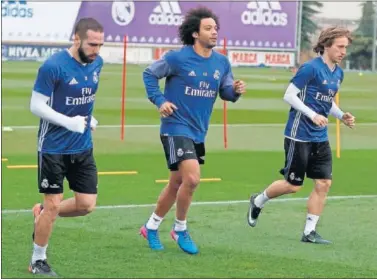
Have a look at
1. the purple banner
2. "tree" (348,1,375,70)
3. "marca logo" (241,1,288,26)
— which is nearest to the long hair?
the purple banner

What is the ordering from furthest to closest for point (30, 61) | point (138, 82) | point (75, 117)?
point (30, 61), point (138, 82), point (75, 117)

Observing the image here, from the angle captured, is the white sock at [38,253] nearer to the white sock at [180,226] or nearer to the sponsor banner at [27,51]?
the white sock at [180,226]

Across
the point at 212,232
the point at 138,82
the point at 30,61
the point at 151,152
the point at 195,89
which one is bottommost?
the point at 30,61

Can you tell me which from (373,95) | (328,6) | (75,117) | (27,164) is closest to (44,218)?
(75,117)

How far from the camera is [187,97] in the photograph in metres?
9.05

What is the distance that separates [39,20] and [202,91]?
69.0m

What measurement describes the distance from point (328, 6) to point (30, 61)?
23.1 m

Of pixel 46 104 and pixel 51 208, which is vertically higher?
pixel 46 104

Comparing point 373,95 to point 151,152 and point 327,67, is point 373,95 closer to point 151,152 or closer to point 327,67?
point 151,152

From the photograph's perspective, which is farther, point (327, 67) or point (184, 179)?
point (327, 67)

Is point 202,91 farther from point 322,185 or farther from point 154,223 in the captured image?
point 322,185

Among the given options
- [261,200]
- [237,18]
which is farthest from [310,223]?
[237,18]

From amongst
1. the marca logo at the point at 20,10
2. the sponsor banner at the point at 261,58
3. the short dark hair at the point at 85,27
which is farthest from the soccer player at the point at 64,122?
the marca logo at the point at 20,10

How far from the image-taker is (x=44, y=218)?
26.1 ft
